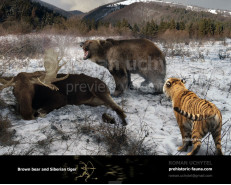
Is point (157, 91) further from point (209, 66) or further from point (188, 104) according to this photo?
point (209, 66)

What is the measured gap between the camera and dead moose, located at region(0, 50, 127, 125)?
2158 mm

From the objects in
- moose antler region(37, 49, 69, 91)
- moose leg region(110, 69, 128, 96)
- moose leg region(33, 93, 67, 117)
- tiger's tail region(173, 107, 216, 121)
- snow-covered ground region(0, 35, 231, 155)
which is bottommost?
snow-covered ground region(0, 35, 231, 155)

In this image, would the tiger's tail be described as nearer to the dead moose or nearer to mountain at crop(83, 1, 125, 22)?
the dead moose

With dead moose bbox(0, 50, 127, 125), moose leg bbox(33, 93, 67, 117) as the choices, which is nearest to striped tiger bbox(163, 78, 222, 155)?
dead moose bbox(0, 50, 127, 125)

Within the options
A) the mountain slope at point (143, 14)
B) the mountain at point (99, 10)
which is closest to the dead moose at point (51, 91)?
the mountain at point (99, 10)

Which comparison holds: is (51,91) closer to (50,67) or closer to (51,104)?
(51,104)

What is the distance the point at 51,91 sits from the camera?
→ 231 centimetres

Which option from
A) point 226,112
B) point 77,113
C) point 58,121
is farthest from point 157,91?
point 58,121

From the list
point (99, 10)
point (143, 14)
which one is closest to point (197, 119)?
point (99, 10)
